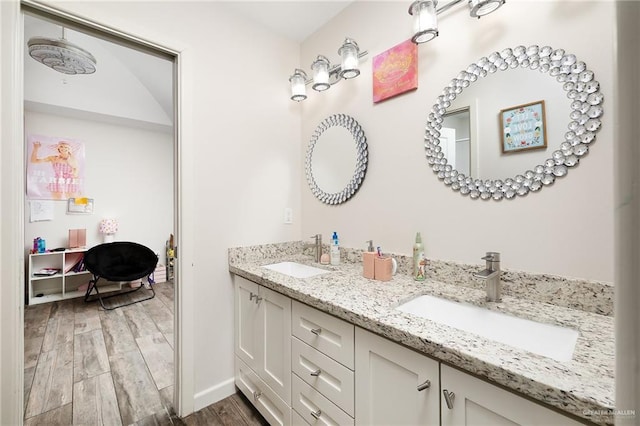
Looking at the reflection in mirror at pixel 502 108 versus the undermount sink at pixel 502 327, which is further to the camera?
the reflection in mirror at pixel 502 108

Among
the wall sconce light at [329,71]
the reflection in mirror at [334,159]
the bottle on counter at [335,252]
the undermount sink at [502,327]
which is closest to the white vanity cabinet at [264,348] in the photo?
the bottle on counter at [335,252]

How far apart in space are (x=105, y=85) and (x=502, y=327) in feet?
15.6

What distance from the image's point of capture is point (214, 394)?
1.70 meters

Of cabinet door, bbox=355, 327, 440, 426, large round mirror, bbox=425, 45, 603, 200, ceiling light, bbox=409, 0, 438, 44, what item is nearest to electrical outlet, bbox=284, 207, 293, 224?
large round mirror, bbox=425, 45, 603, 200

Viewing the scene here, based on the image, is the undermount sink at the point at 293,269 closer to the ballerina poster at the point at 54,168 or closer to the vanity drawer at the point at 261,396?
the vanity drawer at the point at 261,396

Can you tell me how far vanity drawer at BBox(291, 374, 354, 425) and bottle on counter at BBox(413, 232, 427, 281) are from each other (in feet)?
2.23

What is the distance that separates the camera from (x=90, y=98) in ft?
11.4

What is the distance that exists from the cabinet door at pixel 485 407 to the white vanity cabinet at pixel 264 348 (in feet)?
2.48

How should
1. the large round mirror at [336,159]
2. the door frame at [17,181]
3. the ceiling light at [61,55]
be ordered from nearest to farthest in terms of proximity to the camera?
the door frame at [17,181], the large round mirror at [336,159], the ceiling light at [61,55]

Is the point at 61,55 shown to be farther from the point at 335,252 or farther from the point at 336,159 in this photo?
the point at 335,252

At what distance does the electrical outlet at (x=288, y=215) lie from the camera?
2090mm

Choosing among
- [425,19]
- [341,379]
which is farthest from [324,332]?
[425,19]

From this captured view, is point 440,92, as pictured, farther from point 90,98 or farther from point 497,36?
point 90,98

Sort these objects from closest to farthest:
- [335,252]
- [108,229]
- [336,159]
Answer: [335,252]
[336,159]
[108,229]
